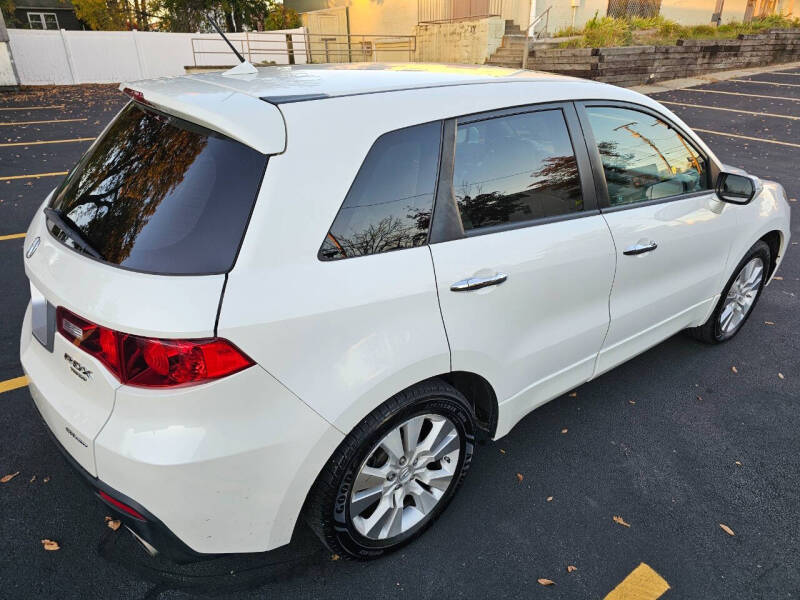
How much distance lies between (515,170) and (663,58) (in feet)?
59.4

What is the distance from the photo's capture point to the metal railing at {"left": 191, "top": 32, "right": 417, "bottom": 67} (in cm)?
2195

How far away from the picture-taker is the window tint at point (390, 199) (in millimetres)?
1878

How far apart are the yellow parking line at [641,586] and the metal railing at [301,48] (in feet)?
70.2

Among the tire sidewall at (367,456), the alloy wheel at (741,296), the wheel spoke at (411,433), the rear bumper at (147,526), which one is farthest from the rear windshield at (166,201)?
the alloy wheel at (741,296)

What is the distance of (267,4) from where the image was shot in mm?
27109

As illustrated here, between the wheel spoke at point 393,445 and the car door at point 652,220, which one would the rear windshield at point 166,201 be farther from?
the car door at point 652,220

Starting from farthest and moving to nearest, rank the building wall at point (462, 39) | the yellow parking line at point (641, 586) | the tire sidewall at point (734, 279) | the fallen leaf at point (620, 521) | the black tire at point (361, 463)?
the building wall at point (462, 39) → the tire sidewall at point (734, 279) → the fallen leaf at point (620, 521) → the yellow parking line at point (641, 586) → the black tire at point (361, 463)

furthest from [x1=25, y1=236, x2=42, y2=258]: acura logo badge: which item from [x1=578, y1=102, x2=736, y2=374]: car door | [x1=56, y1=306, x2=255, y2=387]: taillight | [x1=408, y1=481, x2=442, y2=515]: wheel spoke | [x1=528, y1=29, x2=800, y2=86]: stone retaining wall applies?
[x1=528, y1=29, x2=800, y2=86]: stone retaining wall

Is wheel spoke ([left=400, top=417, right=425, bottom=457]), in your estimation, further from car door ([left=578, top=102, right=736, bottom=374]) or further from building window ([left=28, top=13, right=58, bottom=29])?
building window ([left=28, top=13, right=58, bottom=29])

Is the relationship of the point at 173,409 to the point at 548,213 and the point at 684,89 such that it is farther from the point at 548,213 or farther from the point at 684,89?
the point at 684,89

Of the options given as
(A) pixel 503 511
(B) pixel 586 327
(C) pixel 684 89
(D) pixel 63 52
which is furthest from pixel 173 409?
(D) pixel 63 52

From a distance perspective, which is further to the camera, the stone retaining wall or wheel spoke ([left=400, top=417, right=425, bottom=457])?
the stone retaining wall

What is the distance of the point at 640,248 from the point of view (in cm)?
278

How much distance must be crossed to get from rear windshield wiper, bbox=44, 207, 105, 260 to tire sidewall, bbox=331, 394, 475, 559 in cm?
111
